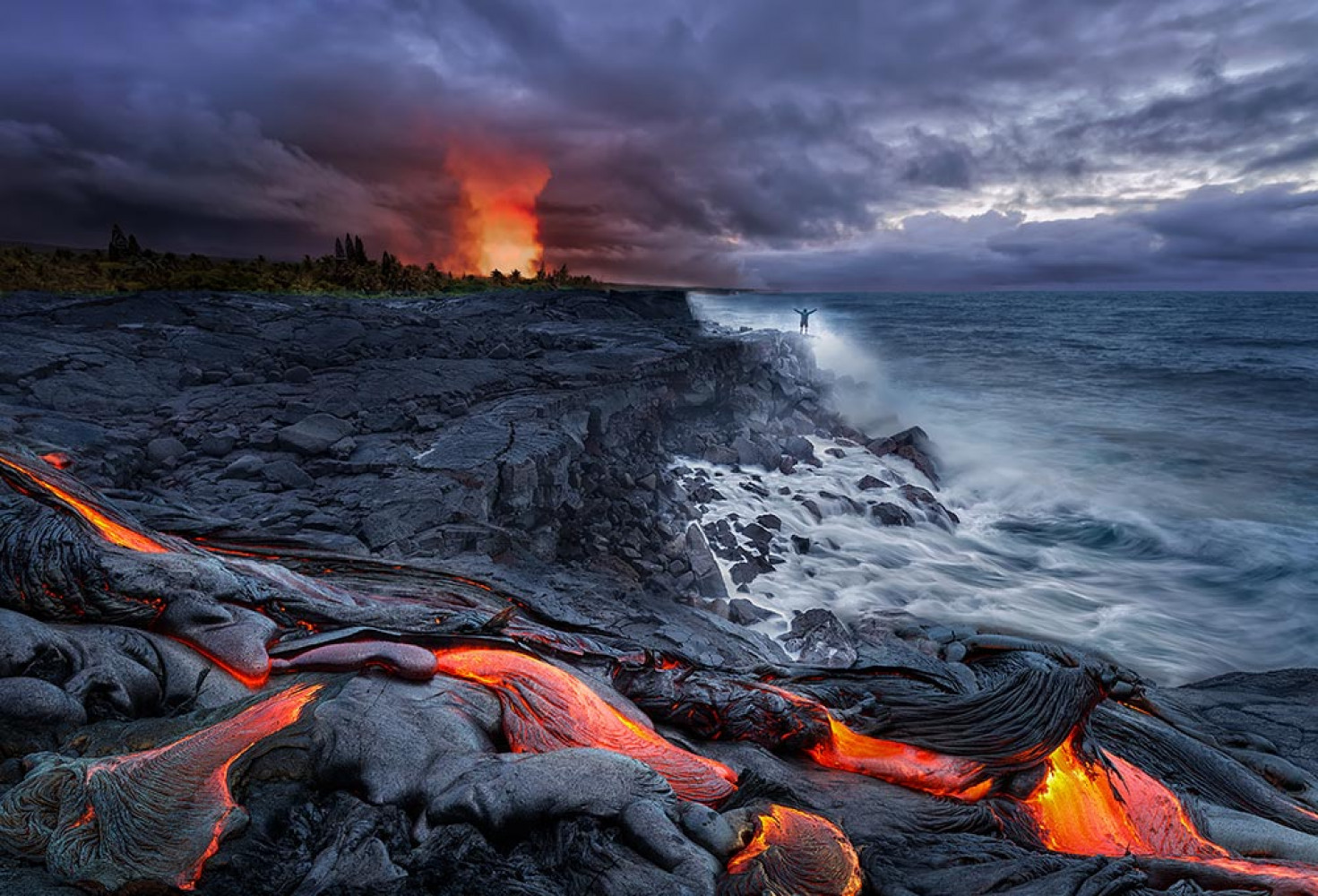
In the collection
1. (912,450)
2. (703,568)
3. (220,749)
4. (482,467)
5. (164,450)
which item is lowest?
(703,568)

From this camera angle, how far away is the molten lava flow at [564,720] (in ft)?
10.1

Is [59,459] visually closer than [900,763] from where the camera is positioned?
No

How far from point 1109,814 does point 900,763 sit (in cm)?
116

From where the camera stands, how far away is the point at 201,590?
350cm

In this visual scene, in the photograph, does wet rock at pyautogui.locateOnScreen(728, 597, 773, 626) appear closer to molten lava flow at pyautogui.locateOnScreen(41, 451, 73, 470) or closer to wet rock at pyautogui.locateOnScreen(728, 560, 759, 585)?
wet rock at pyautogui.locateOnScreen(728, 560, 759, 585)

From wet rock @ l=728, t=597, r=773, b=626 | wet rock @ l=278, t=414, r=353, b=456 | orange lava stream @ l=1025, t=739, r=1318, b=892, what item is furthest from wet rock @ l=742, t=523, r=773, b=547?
orange lava stream @ l=1025, t=739, r=1318, b=892

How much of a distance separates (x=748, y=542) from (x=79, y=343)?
473 inches

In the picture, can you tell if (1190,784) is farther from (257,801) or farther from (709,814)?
(257,801)

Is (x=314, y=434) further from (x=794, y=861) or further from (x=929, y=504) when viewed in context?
(x=929, y=504)

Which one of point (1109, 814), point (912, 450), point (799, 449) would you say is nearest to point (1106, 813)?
point (1109, 814)

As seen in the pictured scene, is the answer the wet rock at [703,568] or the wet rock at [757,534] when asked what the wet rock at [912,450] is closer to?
the wet rock at [757,534]

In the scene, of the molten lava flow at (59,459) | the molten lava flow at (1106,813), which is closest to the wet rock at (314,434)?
the molten lava flow at (59,459)

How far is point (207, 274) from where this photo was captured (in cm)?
1645

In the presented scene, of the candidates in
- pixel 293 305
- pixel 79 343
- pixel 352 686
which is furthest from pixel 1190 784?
pixel 293 305
